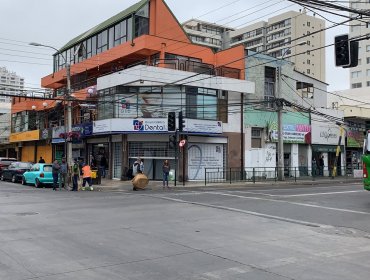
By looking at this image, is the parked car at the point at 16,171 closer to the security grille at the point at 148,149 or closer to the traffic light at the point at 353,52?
the security grille at the point at 148,149

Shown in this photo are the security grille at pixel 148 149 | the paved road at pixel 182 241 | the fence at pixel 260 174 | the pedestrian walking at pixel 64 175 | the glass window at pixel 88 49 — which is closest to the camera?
the paved road at pixel 182 241

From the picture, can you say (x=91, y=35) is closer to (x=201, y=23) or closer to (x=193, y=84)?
(x=193, y=84)

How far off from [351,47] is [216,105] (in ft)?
62.6

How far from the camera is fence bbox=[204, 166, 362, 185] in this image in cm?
3217

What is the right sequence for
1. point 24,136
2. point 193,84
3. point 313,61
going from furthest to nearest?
point 313,61, point 24,136, point 193,84

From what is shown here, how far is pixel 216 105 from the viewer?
33219 millimetres

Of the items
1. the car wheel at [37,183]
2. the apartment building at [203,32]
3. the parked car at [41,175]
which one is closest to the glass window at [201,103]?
the parked car at [41,175]

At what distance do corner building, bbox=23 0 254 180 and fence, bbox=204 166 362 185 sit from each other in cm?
69

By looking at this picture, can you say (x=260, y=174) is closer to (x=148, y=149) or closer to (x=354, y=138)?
(x=148, y=149)

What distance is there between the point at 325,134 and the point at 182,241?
35029mm

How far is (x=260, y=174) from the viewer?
33.6 metres

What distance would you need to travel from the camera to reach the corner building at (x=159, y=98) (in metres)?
30.9

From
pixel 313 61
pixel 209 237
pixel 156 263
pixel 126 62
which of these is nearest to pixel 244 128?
pixel 126 62

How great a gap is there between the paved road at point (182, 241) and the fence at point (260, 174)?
50.5ft
